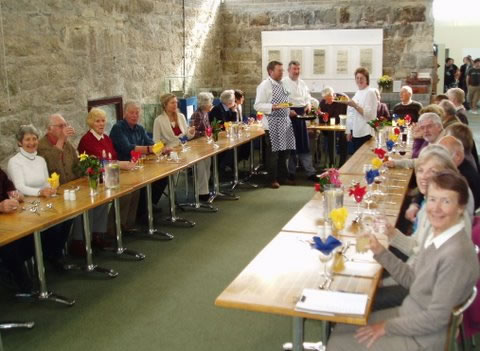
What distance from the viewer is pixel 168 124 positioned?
7.23 m

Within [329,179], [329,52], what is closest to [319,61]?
[329,52]

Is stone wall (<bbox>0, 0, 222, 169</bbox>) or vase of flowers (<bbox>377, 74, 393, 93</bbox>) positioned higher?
stone wall (<bbox>0, 0, 222, 169</bbox>)

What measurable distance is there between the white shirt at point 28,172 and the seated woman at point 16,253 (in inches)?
2.8

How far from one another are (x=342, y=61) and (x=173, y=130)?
206 inches

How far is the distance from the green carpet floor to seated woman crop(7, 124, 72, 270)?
0.76 feet

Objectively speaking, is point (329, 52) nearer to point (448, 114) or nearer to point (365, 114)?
point (365, 114)

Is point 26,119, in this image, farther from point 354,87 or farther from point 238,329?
point 354,87

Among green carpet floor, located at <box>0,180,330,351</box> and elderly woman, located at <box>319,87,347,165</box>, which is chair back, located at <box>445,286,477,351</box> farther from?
elderly woman, located at <box>319,87,347,165</box>

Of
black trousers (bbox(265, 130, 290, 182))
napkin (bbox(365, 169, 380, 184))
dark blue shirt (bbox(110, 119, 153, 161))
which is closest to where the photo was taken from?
napkin (bbox(365, 169, 380, 184))

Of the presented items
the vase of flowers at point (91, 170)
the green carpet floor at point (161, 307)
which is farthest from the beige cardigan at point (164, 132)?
the vase of flowers at point (91, 170)

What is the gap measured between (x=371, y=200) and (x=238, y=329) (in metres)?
1.38

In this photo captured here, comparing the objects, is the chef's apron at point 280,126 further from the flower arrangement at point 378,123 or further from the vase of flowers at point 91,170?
the vase of flowers at point 91,170

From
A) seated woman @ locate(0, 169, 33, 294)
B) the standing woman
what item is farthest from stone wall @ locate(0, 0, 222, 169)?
the standing woman

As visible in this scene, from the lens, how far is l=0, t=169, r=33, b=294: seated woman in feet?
15.2
